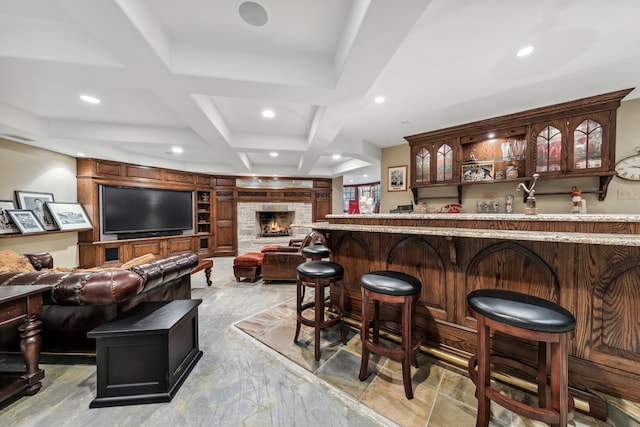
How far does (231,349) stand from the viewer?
2.02 m

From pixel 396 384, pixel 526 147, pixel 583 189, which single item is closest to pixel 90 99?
pixel 396 384

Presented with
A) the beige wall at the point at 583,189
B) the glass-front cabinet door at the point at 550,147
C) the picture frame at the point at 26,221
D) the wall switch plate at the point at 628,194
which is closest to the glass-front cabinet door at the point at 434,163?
the beige wall at the point at 583,189

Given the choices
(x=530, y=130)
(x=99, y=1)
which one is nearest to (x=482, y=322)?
(x=99, y=1)

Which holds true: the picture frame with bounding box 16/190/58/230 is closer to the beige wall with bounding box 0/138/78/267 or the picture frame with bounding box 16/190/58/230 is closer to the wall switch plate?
the beige wall with bounding box 0/138/78/267

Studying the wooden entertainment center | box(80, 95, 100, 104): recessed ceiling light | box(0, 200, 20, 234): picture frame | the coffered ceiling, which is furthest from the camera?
the wooden entertainment center

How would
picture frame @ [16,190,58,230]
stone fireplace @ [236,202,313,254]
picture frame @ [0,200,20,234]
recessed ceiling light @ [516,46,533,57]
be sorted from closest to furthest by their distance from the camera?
recessed ceiling light @ [516,46,533,57], picture frame @ [0,200,20,234], picture frame @ [16,190,58,230], stone fireplace @ [236,202,313,254]

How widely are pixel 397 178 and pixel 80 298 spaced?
4.71 m

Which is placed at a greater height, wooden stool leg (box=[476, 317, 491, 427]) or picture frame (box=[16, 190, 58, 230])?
picture frame (box=[16, 190, 58, 230])

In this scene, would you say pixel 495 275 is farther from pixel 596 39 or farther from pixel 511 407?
pixel 596 39

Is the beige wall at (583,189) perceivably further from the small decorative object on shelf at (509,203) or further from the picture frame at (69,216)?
the picture frame at (69,216)

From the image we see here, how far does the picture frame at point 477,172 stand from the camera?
11.4 feet

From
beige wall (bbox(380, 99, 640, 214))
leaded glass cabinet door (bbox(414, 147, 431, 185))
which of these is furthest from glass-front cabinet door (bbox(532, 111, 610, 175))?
leaded glass cabinet door (bbox(414, 147, 431, 185))

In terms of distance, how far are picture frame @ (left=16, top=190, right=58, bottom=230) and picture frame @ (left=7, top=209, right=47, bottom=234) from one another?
8 cm

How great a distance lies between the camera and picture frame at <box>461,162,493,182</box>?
11.4ft
